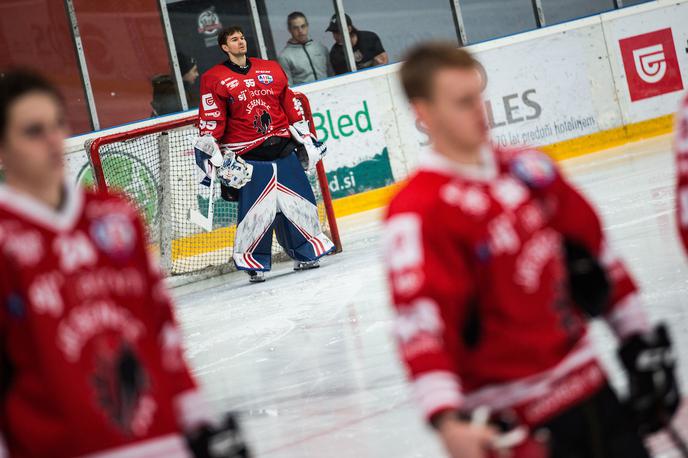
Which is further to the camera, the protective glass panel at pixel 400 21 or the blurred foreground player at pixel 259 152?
the protective glass panel at pixel 400 21

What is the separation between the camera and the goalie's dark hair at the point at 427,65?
1.88 m

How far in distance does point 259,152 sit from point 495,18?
6.06m

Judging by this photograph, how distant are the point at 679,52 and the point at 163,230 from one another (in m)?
6.56

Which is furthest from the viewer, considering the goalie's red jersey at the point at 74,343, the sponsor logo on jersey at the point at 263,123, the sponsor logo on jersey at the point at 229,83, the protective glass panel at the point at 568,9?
the protective glass panel at the point at 568,9

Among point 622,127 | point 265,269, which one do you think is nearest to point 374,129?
point 622,127

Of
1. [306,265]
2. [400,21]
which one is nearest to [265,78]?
[306,265]

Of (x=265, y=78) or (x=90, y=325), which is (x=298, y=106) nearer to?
(x=265, y=78)

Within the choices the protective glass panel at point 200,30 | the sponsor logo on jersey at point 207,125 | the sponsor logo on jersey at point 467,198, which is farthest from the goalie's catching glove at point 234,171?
the sponsor logo on jersey at point 467,198

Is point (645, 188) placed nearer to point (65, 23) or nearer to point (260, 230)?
point (260, 230)

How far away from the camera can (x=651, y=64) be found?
13102 millimetres

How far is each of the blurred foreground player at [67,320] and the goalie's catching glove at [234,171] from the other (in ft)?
20.9

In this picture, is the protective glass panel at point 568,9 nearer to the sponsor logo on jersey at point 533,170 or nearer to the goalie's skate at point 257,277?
the goalie's skate at point 257,277

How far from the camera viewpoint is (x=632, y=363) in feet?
6.33

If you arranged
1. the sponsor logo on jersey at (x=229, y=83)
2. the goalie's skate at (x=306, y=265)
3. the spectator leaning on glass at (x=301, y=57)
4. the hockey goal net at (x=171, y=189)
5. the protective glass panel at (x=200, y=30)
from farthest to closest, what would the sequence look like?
the spectator leaning on glass at (x=301, y=57), the protective glass panel at (x=200, y=30), the hockey goal net at (x=171, y=189), the goalie's skate at (x=306, y=265), the sponsor logo on jersey at (x=229, y=83)
